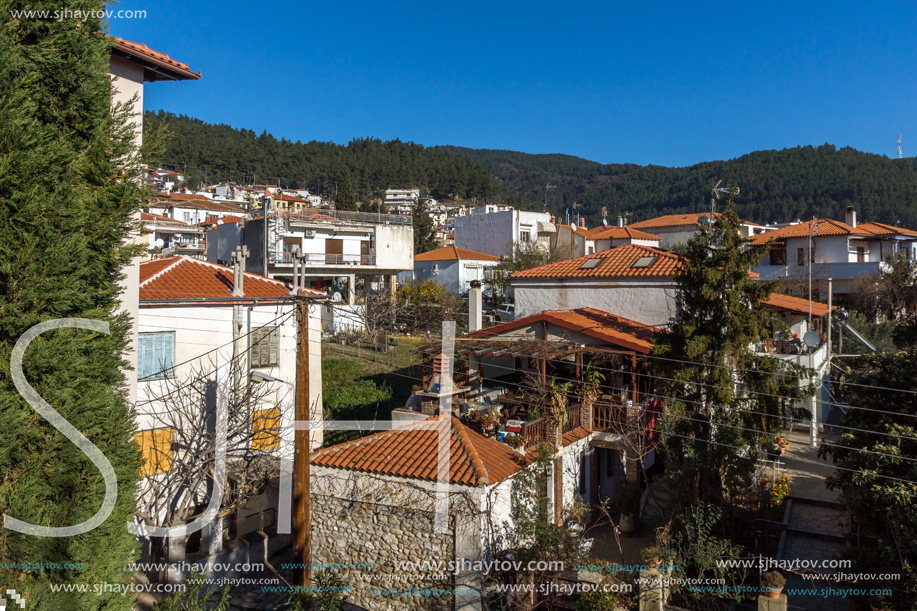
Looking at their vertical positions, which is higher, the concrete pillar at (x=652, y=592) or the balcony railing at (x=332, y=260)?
the balcony railing at (x=332, y=260)

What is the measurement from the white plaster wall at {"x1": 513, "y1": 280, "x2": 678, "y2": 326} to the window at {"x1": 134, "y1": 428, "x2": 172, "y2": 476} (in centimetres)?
1308

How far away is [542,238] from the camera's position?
6091 centimetres

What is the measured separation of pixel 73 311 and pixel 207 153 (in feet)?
430

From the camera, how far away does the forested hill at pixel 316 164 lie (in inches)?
4811

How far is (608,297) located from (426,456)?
11335 mm

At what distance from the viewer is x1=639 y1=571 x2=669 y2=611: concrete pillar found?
1030 cm

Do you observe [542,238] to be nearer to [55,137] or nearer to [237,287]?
[237,287]

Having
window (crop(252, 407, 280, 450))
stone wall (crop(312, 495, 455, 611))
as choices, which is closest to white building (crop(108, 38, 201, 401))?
stone wall (crop(312, 495, 455, 611))

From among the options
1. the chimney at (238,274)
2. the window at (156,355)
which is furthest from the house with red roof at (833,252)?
the window at (156,355)

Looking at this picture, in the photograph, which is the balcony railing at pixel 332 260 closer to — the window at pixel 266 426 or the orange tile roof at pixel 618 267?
the orange tile roof at pixel 618 267

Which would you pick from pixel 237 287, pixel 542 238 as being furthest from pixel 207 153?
pixel 237 287

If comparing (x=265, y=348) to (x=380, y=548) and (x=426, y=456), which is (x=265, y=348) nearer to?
(x=426, y=456)

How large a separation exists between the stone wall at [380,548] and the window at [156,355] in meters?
6.03

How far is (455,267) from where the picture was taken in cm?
5366
